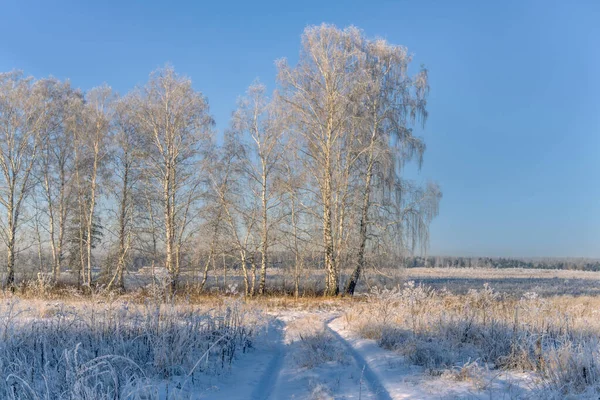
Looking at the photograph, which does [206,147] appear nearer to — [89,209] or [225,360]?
[89,209]

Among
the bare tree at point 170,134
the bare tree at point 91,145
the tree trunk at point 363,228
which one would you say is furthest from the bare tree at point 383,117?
the bare tree at point 91,145

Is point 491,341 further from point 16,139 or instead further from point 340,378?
point 16,139

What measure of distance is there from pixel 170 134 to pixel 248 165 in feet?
11.9

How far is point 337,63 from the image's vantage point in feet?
55.9

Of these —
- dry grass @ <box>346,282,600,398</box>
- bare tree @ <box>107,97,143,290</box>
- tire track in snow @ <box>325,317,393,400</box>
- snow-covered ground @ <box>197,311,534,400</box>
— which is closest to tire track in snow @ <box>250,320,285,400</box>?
snow-covered ground @ <box>197,311,534,400</box>

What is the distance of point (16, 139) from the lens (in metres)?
18.8

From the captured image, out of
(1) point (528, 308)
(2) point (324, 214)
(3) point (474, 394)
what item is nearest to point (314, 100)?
(2) point (324, 214)

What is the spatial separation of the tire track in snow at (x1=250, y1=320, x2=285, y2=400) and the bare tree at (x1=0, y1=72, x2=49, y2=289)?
54.6 feet

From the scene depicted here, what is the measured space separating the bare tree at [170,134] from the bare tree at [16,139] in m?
4.91

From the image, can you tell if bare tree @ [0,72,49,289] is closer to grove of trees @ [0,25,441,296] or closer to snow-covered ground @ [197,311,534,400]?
grove of trees @ [0,25,441,296]

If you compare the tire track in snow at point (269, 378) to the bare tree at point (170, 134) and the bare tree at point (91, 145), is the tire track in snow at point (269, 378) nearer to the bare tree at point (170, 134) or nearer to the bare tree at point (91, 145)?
the bare tree at point (170, 134)

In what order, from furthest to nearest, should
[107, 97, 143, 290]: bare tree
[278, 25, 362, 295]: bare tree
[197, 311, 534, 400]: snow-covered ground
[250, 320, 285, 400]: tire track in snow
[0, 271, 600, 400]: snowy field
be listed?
[107, 97, 143, 290]: bare tree < [278, 25, 362, 295]: bare tree < [250, 320, 285, 400]: tire track in snow < [197, 311, 534, 400]: snow-covered ground < [0, 271, 600, 400]: snowy field

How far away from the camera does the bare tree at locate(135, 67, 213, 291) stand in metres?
17.8

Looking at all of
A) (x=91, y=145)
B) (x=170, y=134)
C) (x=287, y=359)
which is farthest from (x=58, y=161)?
(x=287, y=359)
